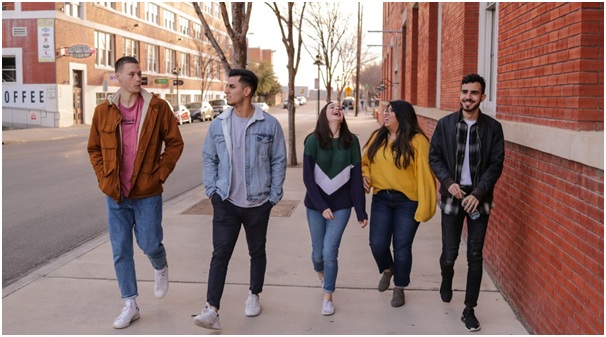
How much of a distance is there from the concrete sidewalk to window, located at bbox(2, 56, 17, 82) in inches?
1365

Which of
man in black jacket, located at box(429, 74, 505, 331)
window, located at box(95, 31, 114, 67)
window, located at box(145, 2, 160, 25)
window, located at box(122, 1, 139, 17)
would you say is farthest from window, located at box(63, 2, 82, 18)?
man in black jacket, located at box(429, 74, 505, 331)

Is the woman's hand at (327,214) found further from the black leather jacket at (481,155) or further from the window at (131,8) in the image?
the window at (131,8)

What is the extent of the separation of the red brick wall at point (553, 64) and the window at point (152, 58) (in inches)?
2022

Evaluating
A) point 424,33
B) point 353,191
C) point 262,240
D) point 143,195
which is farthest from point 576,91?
point 424,33

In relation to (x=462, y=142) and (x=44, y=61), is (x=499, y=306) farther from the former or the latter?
(x=44, y=61)

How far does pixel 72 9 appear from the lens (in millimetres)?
41062

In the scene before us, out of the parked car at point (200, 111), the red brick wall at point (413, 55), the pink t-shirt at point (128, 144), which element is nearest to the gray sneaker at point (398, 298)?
the pink t-shirt at point (128, 144)

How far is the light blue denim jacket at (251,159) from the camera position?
5.04m

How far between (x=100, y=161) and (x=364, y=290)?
2395mm

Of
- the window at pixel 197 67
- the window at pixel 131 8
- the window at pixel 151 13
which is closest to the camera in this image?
the window at pixel 131 8

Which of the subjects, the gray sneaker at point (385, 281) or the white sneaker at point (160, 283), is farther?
the gray sneaker at point (385, 281)

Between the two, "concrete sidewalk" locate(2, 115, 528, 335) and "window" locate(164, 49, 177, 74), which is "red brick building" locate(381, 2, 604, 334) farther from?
"window" locate(164, 49, 177, 74)

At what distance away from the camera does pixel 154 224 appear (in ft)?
17.2

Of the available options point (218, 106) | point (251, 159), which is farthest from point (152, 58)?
point (251, 159)
